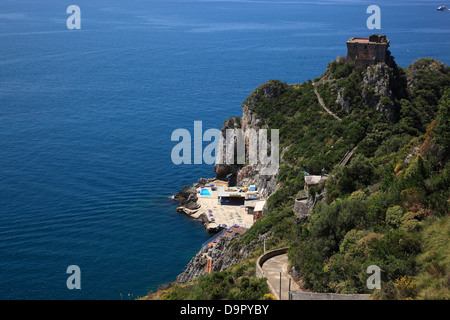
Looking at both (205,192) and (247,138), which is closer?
(205,192)

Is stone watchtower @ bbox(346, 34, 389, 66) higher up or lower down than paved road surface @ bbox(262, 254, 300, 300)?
higher up

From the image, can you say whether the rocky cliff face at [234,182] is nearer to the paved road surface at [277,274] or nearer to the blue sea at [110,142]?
the blue sea at [110,142]

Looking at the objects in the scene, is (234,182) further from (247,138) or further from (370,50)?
(370,50)

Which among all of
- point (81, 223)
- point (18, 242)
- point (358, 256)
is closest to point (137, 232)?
point (81, 223)

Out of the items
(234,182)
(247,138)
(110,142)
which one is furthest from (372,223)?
(110,142)

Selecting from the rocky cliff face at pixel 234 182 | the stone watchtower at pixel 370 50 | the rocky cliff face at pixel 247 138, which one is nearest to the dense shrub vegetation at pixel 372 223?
the rocky cliff face at pixel 234 182

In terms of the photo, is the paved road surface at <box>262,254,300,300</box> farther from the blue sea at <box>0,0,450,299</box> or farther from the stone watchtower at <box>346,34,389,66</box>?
the stone watchtower at <box>346,34,389,66</box>

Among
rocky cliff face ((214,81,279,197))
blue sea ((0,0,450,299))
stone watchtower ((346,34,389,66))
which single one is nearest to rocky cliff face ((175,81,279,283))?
rocky cliff face ((214,81,279,197))
